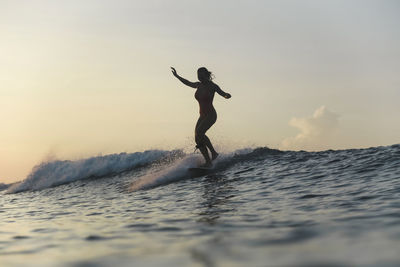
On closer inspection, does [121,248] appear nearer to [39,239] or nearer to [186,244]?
[186,244]

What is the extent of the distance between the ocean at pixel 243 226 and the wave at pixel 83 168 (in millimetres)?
6938

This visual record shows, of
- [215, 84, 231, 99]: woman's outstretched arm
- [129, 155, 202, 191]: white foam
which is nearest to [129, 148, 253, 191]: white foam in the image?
[129, 155, 202, 191]: white foam

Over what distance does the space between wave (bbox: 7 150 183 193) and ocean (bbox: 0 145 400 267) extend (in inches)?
273

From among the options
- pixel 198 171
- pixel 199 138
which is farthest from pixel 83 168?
pixel 199 138

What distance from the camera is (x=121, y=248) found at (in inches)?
128

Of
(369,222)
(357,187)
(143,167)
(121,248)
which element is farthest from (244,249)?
(143,167)

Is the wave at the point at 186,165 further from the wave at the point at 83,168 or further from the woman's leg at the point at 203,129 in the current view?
the wave at the point at 83,168

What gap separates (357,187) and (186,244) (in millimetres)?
3877

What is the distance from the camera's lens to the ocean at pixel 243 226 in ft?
8.92

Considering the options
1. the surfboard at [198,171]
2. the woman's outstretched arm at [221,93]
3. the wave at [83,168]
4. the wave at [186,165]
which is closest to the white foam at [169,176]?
the wave at [186,165]

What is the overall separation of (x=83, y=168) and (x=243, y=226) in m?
13.7

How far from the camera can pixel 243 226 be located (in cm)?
384

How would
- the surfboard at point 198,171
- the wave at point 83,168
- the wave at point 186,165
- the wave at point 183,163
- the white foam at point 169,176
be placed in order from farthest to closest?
the wave at point 83,168
the surfboard at point 198,171
the wave at point 186,165
the white foam at point 169,176
the wave at point 183,163

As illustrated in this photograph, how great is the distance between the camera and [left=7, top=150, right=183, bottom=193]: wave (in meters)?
15.4
